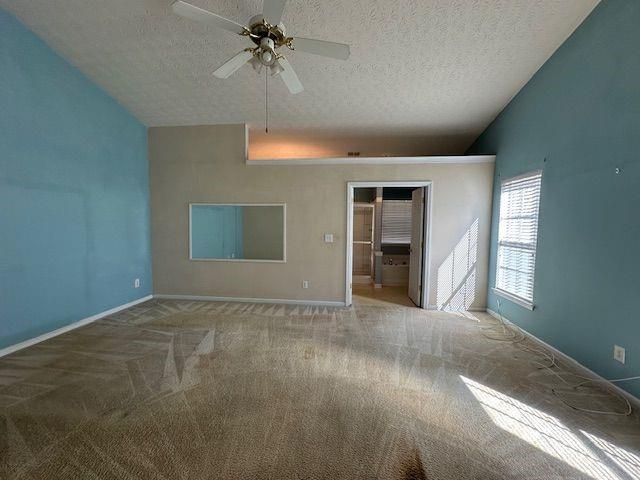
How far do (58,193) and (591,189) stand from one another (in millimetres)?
5798

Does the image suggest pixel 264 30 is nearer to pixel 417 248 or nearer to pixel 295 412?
pixel 295 412

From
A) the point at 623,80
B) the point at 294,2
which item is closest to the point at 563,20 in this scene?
the point at 623,80

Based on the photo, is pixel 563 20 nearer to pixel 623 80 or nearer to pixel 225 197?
pixel 623 80

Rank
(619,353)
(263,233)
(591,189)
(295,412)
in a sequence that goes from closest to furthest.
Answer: (295,412) < (619,353) < (591,189) < (263,233)

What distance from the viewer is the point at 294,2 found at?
8.29 feet

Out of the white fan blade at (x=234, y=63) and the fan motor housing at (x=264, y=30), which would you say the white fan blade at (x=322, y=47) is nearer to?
the fan motor housing at (x=264, y=30)

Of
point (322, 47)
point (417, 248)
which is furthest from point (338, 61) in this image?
point (417, 248)

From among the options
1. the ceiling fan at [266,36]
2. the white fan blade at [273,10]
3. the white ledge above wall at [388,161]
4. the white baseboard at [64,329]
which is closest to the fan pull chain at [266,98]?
the white ledge above wall at [388,161]

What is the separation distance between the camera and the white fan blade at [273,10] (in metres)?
1.78

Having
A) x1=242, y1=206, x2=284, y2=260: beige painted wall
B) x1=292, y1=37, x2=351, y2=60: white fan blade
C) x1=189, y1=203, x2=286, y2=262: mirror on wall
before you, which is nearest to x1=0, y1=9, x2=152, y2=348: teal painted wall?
x1=189, y1=203, x2=286, y2=262: mirror on wall

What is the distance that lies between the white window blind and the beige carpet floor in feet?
9.93

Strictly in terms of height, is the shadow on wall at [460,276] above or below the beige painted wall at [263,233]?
below

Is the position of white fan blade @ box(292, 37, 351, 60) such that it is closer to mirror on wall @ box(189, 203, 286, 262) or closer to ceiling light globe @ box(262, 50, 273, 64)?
ceiling light globe @ box(262, 50, 273, 64)

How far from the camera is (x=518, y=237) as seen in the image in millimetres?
3629
